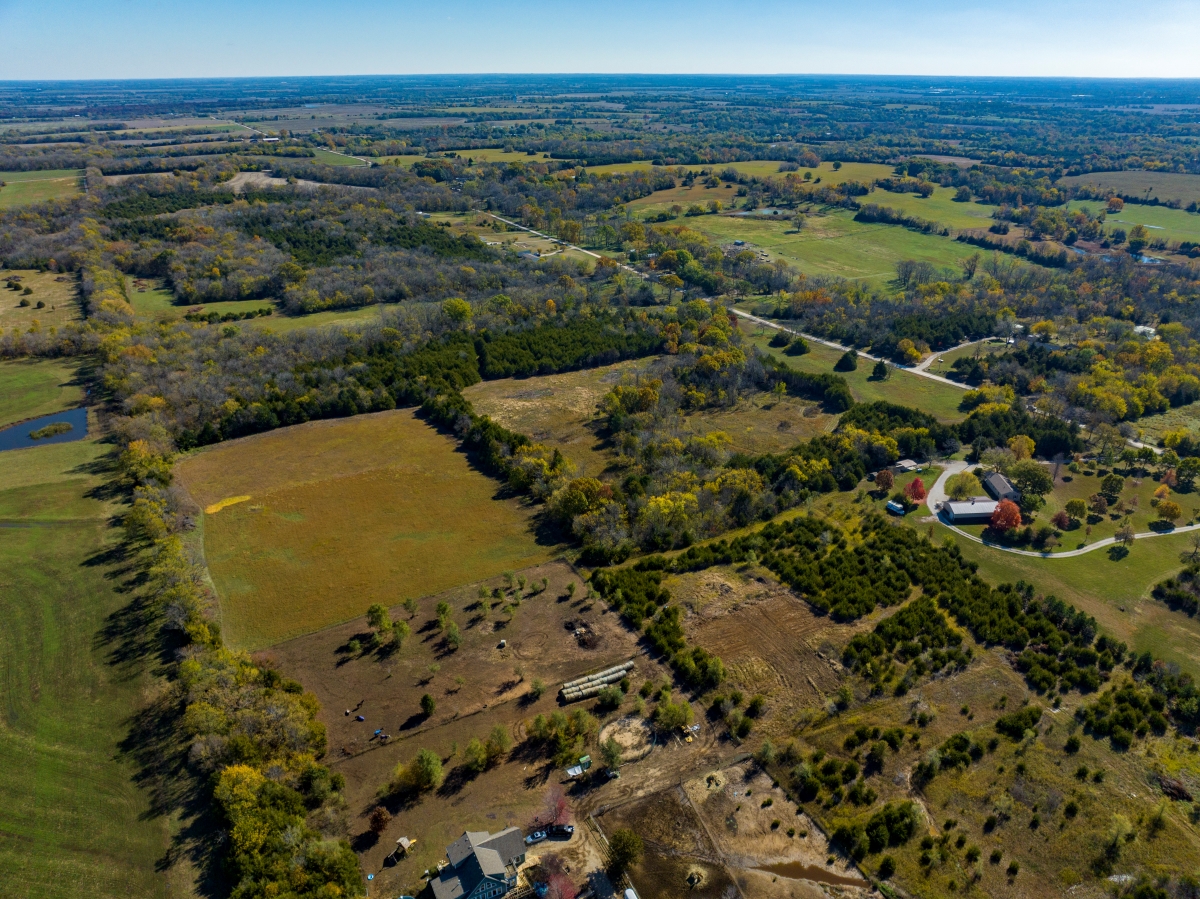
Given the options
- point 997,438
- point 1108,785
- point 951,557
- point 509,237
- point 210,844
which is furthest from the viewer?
point 509,237

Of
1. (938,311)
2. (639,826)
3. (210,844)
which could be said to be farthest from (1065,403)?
(210,844)

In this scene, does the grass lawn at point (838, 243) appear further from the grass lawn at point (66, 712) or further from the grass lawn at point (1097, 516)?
the grass lawn at point (66, 712)

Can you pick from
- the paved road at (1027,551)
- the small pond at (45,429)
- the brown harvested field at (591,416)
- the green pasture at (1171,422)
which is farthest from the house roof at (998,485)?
the small pond at (45,429)

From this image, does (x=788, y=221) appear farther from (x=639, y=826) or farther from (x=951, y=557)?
(x=639, y=826)

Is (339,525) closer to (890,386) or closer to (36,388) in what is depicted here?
(36,388)

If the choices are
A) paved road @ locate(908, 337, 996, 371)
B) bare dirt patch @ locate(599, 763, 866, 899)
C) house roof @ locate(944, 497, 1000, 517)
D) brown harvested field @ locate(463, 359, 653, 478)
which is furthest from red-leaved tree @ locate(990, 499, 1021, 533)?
paved road @ locate(908, 337, 996, 371)

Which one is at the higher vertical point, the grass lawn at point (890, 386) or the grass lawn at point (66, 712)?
the grass lawn at point (890, 386)
